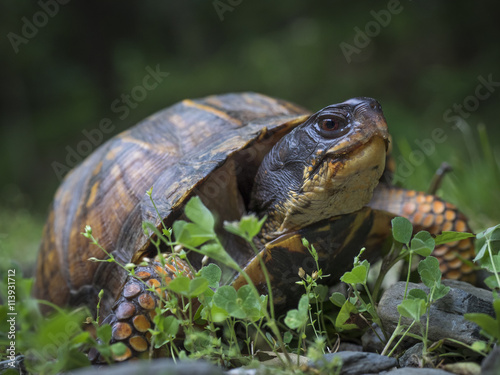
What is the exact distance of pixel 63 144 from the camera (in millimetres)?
8438

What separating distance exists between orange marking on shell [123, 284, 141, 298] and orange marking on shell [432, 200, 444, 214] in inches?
40.9

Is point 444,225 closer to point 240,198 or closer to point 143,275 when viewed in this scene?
point 240,198

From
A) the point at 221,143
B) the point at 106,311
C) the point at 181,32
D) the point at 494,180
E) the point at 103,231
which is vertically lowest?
the point at 494,180

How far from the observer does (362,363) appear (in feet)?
3.14

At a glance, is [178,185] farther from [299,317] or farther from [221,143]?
[299,317]

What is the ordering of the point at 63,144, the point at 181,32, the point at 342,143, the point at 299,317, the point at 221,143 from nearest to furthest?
1. the point at 299,317
2. the point at 342,143
3. the point at 221,143
4. the point at 63,144
5. the point at 181,32

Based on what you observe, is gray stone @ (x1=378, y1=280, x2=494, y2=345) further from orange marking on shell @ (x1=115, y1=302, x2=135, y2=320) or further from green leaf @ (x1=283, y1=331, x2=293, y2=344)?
orange marking on shell @ (x1=115, y1=302, x2=135, y2=320)

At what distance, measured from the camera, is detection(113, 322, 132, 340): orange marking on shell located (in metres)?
1.21

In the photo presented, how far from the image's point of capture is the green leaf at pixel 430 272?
1069 mm

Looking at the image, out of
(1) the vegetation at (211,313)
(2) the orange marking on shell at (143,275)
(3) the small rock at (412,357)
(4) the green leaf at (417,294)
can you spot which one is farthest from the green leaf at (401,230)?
(2) the orange marking on shell at (143,275)

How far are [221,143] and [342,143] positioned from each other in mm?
463

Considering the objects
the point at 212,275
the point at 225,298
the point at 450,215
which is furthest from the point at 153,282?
the point at 450,215

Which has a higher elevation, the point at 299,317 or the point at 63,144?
the point at 63,144

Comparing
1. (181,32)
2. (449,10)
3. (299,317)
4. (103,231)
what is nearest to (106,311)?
(103,231)
